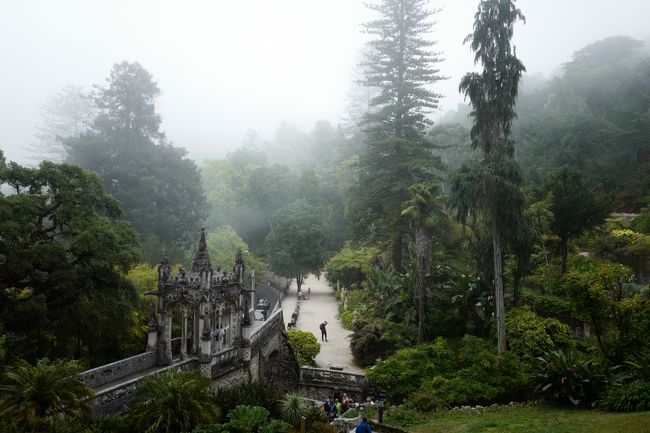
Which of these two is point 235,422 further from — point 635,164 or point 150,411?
point 635,164

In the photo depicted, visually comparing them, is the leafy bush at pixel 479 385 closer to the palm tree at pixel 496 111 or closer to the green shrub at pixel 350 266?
the palm tree at pixel 496 111

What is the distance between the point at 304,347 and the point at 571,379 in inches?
607

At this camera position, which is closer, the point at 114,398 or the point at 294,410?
the point at 114,398

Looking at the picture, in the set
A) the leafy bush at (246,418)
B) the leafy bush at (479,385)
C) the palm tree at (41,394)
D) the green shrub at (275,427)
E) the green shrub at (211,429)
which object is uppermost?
the palm tree at (41,394)

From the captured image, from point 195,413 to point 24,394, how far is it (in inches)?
182

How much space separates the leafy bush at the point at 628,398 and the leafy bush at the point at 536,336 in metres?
6.48

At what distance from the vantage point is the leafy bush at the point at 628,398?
16.2 m

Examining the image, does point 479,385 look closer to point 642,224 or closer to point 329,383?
point 329,383

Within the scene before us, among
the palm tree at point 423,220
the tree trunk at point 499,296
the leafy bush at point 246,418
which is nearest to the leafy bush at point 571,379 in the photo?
the tree trunk at point 499,296

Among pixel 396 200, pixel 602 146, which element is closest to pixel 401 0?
pixel 396 200

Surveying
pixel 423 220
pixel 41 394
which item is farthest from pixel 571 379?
pixel 41 394

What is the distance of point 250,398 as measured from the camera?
1869 centimetres

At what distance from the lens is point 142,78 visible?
50.2m

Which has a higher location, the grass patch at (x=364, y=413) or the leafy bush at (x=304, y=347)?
the leafy bush at (x=304, y=347)
